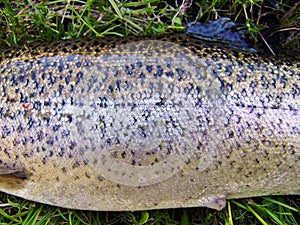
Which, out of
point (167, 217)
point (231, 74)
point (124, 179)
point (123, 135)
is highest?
point (231, 74)

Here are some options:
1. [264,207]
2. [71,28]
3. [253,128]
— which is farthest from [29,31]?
[264,207]

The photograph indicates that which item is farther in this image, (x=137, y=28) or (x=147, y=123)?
(x=137, y=28)

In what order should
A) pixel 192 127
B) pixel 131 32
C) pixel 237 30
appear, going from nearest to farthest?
pixel 192 127 → pixel 237 30 → pixel 131 32

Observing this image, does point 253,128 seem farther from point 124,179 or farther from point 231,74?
point 124,179

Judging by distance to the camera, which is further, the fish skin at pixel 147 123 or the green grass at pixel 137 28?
the green grass at pixel 137 28

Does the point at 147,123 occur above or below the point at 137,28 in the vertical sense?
below

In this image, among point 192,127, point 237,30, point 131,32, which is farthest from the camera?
point 131,32
